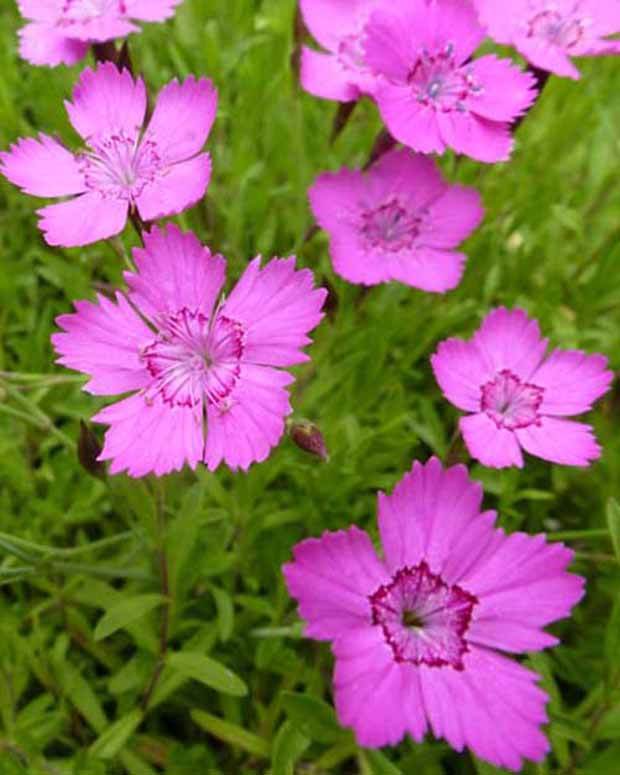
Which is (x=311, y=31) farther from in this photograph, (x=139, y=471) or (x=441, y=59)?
(x=139, y=471)

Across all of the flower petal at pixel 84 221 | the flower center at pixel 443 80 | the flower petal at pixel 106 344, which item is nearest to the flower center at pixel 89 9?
the flower petal at pixel 84 221

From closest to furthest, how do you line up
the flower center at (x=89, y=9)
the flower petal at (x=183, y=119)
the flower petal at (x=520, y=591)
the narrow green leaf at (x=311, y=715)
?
the flower petal at (x=520, y=591), the narrow green leaf at (x=311, y=715), the flower petal at (x=183, y=119), the flower center at (x=89, y=9)

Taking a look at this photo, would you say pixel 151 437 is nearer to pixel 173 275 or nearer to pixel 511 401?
pixel 173 275

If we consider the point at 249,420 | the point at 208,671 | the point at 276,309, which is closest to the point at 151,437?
the point at 249,420

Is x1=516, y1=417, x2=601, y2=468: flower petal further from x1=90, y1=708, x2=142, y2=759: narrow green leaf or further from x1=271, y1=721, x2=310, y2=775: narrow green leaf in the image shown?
x1=90, y1=708, x2=142, y2=759: narrow green leaf

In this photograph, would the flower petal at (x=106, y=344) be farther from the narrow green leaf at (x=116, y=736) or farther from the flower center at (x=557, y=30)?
the flower center at (x=557, y=30)
